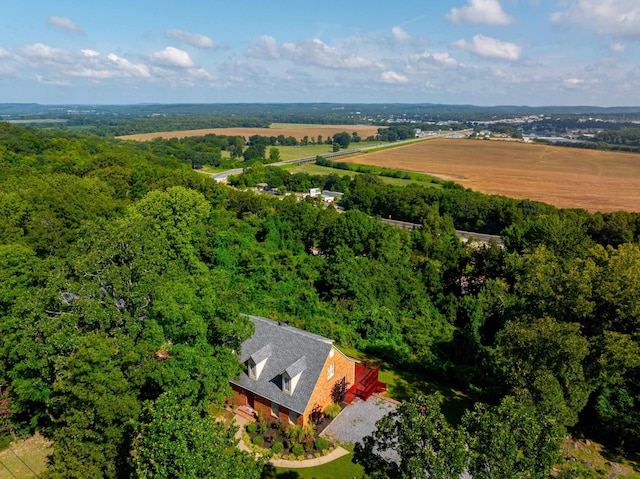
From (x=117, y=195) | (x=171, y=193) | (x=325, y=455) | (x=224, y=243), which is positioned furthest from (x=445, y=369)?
(x=117, y=195)

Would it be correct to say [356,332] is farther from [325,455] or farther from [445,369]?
[325,455]

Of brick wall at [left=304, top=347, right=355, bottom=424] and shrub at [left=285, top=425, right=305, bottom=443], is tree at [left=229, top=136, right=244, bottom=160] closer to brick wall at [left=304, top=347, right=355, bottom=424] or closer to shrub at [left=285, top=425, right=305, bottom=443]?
brick wall at [left=304, top=347, right=355, bottom=424]

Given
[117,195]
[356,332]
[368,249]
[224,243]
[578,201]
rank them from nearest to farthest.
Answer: [356,332] < [224,243] < [368,249] < [117,195] < [578,201]

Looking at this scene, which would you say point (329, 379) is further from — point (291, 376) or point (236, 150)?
point (236, 150)

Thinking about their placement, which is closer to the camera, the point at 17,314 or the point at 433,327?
the point at 17,314

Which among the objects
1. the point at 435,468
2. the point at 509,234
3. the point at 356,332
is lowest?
the point at 356,332

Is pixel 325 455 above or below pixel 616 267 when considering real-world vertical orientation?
below

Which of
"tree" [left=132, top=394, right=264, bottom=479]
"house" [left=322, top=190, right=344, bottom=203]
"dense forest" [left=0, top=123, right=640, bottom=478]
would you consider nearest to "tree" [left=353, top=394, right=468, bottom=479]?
"dense forest" [left=0, top=123, right=640, bottom=478]
